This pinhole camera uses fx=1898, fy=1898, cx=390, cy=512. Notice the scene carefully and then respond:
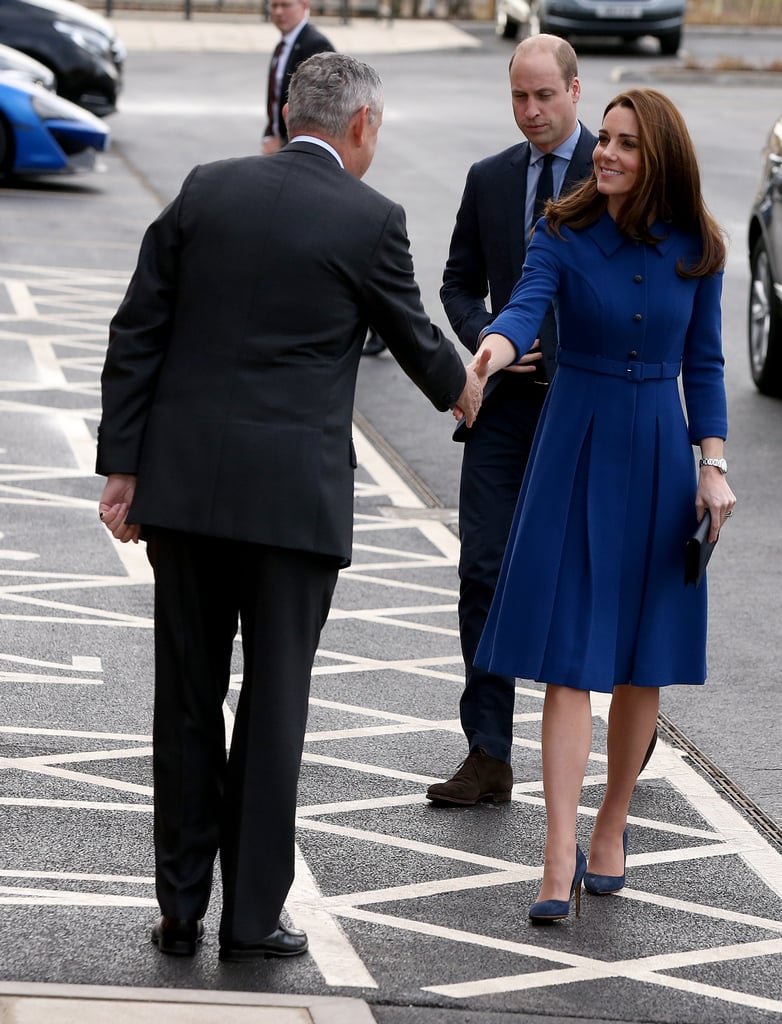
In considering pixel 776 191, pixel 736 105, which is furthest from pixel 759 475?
pixel 736 105

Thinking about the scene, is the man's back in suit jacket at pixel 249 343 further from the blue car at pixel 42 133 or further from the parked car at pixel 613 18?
the parked car at pixel 613 18

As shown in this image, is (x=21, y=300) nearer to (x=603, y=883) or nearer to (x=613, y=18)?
(x=603, y=883)

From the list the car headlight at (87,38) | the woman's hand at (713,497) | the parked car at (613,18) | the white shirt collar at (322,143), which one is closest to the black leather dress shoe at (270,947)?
the woman's hand at (713,497)

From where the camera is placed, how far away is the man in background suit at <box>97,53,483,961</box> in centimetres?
410

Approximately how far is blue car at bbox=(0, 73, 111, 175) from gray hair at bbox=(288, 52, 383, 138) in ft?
44.0

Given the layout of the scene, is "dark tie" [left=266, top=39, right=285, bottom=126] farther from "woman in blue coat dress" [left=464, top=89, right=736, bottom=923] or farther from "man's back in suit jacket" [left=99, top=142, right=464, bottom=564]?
"man's back in suit jacket" [left=99, top=142, right=464, bottom=564]

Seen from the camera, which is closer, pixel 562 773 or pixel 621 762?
pixel 562 773

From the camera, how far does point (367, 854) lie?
4992mm

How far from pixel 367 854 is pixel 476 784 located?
503mm

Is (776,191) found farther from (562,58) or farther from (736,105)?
(736,105)

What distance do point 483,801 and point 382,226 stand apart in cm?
195

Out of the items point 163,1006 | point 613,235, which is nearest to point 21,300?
point 613,235

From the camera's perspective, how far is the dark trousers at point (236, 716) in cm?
421

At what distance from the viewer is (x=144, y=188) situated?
18.2m
